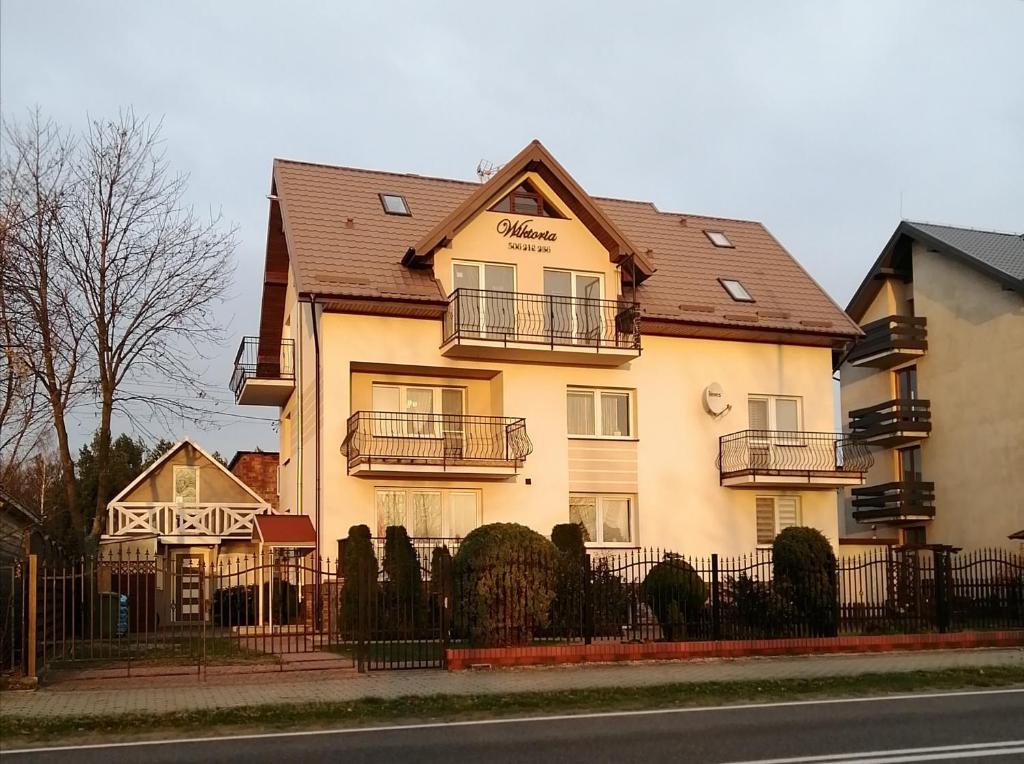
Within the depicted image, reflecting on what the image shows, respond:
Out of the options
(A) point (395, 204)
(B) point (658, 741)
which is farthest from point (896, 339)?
(B) point (658, 741)

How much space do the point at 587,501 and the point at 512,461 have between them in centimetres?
268

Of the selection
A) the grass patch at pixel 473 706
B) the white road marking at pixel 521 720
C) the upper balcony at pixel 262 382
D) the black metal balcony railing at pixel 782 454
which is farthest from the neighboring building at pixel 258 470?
the white road marking at pixel 521 720

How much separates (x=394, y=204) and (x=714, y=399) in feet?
30.8

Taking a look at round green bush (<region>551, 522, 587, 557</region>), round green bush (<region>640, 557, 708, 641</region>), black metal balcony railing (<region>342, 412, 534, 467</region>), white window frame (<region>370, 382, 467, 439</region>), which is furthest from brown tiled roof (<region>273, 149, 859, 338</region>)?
round green bush (<region>640, 557, 708, 641</region>)

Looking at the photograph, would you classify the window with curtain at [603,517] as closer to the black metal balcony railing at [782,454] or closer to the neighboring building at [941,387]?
the black metal balcony railing at [782,454]

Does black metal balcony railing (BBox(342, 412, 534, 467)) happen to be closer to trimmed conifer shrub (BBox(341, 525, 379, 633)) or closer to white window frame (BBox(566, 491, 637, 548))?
trimmed conifer shrub (BBox(341, 525, 379, 633))

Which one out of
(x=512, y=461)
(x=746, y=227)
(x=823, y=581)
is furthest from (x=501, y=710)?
(x=746, y=227)

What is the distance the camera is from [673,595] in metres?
20.0

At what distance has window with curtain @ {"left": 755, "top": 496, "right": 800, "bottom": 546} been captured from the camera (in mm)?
29359

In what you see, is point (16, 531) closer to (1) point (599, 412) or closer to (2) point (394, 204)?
(2) point (394, 204)

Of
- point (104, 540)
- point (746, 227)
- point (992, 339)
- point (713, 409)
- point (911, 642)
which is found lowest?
point (911, 642)

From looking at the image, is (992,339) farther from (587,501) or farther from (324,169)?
(324,169)

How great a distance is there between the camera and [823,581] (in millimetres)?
19703

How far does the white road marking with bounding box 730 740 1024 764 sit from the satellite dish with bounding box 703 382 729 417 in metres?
18.8
